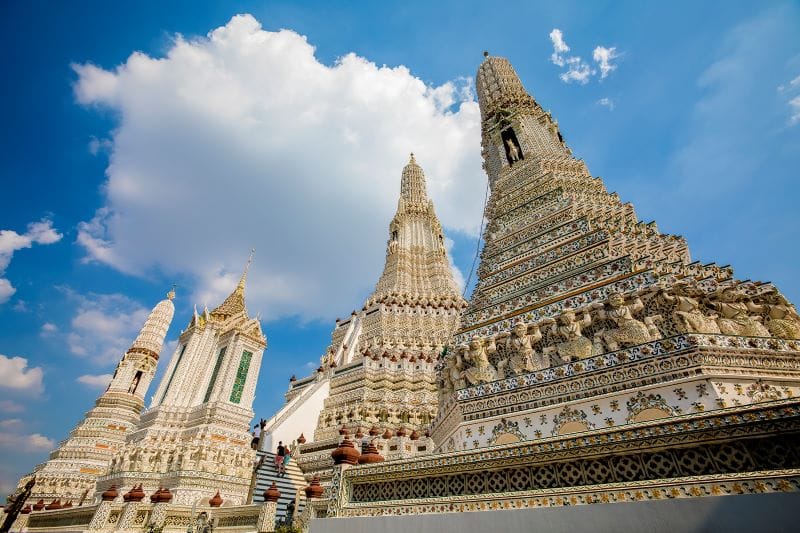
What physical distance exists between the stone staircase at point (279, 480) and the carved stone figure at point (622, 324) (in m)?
13.3

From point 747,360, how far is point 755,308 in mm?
1665

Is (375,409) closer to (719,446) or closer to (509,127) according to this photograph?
(509,127)

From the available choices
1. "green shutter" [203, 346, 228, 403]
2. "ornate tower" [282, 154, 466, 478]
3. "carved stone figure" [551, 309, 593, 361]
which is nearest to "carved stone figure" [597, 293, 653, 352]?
"carved stone figure" [551, 309, 593, 361]

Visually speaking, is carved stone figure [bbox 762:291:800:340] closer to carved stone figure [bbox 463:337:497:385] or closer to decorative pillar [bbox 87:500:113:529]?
carved stone figure [bbox 463:337:497:385]

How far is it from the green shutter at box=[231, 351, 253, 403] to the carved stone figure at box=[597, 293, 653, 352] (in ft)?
67.0

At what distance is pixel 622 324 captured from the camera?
662 cm

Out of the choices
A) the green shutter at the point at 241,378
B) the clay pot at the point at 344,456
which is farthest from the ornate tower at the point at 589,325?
the green shutter at the point at 241,378

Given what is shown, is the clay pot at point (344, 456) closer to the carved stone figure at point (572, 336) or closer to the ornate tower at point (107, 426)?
the carved stone figure at point (572, 336)

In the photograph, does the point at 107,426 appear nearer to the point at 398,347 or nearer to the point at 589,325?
the point at 398,347

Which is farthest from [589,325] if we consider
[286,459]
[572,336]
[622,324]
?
[286,459]

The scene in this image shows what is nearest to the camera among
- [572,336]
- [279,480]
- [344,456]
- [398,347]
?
[344,456]

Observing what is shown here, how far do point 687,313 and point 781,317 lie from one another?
193cm

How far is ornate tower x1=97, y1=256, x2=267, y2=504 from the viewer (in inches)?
648

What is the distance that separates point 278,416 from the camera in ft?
70.1
